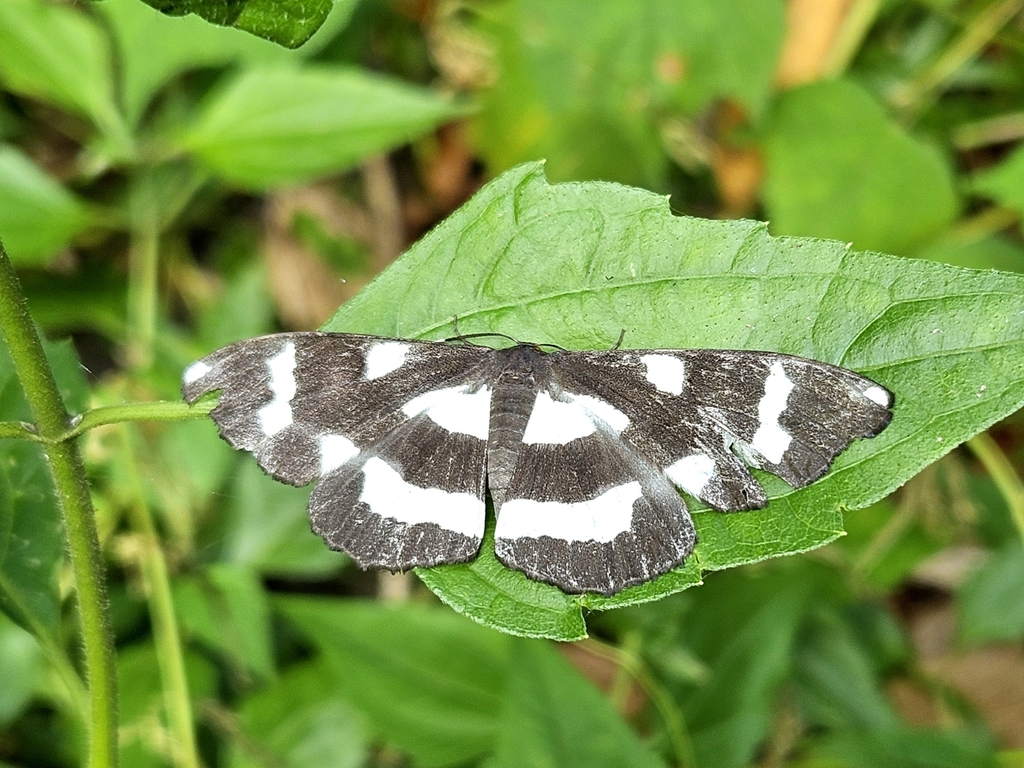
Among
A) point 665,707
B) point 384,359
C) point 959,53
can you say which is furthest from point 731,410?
point 959,53

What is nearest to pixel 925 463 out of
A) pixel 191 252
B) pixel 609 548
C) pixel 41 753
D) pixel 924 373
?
pixel 924 373

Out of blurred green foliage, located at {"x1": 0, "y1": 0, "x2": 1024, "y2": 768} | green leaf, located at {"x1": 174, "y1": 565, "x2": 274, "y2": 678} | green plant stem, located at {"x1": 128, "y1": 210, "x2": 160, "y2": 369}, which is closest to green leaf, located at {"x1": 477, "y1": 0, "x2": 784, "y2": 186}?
blurred green foliage, located at {"x1": 0, "y1": 0, "x2": 1024, "y2": 768}

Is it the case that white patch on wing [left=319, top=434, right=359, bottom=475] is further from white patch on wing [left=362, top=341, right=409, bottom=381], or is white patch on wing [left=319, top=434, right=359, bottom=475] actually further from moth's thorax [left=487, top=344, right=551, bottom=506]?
moth's thorax [left=487, top=344, right=551, bottom=506]

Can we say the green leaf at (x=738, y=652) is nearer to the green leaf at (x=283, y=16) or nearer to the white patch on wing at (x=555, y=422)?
the white patch on wing at (x=555, y=422)

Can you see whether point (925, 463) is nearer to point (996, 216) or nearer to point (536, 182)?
point (536, 182)

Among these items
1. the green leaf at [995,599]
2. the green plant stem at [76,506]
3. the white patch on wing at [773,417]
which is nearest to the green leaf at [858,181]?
the green leaf at [995,599]

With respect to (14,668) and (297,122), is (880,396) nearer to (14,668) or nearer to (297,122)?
(297,122)
